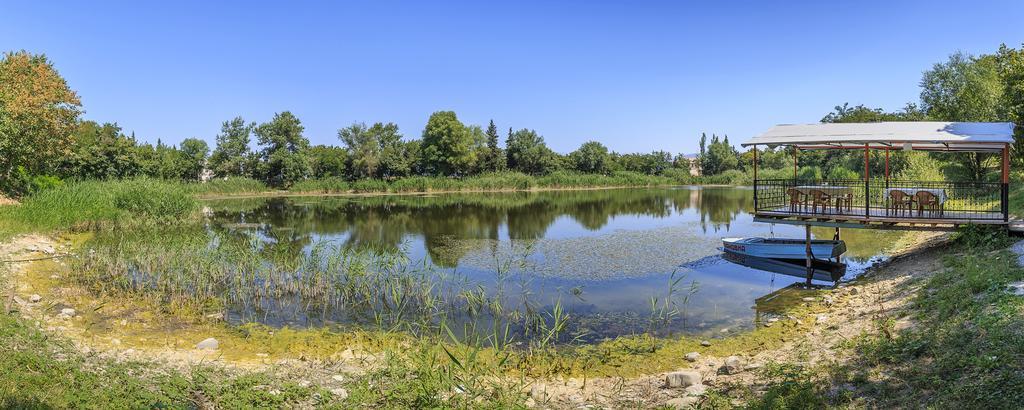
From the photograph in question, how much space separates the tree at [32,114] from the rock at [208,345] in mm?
19415

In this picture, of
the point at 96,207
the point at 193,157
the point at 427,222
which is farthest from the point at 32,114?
the point at 193,157

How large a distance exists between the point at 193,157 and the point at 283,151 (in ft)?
35.2

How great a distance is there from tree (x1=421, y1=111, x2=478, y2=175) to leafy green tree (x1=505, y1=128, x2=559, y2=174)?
6.22 meters

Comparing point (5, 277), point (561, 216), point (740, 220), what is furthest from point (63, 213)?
point (740, 220)

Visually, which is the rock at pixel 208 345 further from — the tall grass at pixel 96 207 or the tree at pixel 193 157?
the tree at pixel 193 157

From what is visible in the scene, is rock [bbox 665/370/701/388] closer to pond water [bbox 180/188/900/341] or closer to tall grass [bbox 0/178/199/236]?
pond water [bbox 180/188/900/341]

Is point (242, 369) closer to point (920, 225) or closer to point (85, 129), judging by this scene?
point (920, 225)

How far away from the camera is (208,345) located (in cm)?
828

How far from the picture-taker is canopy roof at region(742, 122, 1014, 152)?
41.0ft

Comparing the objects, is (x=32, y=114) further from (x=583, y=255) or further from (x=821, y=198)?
(x=821, y=198)

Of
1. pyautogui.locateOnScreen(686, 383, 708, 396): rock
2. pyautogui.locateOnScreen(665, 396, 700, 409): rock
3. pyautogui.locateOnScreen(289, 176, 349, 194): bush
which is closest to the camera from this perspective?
pyautogui.locateOnScreen(665, 396, 700, 409): rock

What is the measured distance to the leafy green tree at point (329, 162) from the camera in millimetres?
65375

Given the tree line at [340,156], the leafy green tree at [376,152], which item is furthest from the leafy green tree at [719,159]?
the leafy green tree at [376,152]

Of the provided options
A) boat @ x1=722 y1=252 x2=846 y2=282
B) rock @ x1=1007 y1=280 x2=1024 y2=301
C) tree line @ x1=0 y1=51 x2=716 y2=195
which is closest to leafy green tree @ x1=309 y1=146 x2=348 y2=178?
tree line @ x1=0 y1=51 x2=716 y2=195
